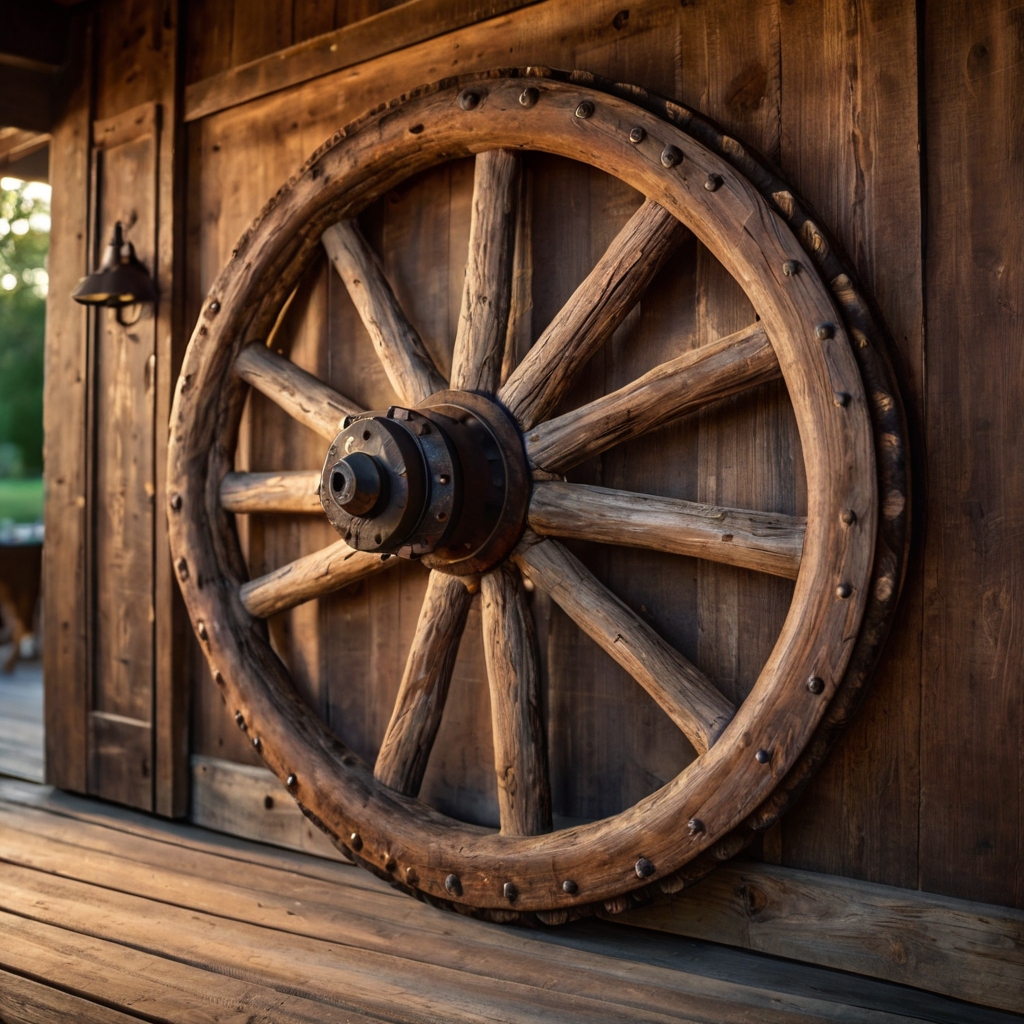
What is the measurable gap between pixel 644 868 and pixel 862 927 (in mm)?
394

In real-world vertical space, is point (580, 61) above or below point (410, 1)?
below

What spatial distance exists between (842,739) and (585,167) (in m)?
1.25

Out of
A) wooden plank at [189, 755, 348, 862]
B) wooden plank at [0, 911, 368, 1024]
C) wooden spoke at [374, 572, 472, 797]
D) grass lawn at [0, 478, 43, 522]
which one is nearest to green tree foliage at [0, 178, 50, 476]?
grass lawn at [0, 478, 43, 522]

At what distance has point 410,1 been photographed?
2.38m

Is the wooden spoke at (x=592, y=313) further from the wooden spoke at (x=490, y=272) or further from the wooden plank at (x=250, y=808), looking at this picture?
the wooden plank at (x=250, y=808)

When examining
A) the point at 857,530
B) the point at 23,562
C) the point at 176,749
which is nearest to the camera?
the point at 857,530

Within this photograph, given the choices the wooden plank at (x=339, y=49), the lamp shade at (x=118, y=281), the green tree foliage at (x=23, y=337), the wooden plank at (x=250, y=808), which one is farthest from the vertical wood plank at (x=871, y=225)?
the green tree foliage at (x=23, y=337)

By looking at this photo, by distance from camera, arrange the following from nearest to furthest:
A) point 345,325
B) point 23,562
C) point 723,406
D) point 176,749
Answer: point 723,406 < point 345,325 < point 176,749 < point 23,562

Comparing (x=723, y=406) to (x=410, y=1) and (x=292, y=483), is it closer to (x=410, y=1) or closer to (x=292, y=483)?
(x=292, y=483)

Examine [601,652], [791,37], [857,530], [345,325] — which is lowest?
[601,652]

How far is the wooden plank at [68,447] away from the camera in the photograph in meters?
3.11

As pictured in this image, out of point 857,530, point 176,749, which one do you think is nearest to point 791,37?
point 857,530

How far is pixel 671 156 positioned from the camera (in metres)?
1.85

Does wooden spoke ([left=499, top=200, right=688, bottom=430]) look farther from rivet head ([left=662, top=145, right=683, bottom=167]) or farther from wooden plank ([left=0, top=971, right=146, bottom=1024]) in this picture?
wooden plank ([left=0, top=971, right=146, bottom=1024])
